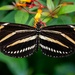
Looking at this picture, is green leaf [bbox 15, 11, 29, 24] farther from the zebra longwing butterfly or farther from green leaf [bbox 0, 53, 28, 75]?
green leaf [bbox 0, 53, 28, 75]

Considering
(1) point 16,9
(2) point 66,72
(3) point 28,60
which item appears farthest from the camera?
(2) point 66,72

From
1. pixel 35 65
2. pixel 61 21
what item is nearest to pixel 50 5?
pixel 61 21

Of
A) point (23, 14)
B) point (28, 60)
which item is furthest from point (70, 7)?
point (28, 60)

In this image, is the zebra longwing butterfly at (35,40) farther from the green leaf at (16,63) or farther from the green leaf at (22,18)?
the green leaf at (16,63)

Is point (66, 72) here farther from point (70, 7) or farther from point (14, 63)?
point (70, 7)

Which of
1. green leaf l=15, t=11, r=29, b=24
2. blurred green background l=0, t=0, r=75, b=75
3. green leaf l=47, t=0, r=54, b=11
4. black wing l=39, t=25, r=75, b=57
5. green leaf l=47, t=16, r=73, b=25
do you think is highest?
green leaf l=47, t=0, r=54, b=11

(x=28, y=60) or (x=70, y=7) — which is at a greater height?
(x=70, y=7)

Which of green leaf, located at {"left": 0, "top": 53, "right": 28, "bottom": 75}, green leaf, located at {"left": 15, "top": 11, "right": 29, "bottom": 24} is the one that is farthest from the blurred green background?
green leaf, located at {"left": 15, "top": 11, "right": 29, "bottom": 24}
